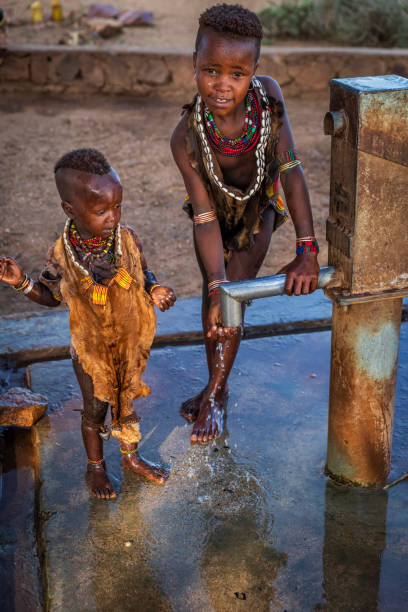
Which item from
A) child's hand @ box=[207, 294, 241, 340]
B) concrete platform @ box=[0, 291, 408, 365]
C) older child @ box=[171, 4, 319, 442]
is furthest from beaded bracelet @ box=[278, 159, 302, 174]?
concrete platform @ box=[0, 291, 408, 365]

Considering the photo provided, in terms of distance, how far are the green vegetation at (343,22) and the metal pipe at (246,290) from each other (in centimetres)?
804

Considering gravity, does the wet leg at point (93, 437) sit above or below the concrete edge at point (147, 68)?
below

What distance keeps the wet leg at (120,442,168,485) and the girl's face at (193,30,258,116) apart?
108 centimetres

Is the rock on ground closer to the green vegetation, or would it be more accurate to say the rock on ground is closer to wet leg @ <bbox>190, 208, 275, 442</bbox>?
wet leg @ <bbox>190, 208, 275, 442</bbox>

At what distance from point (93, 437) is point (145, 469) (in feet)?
0.65

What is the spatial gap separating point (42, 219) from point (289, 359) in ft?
9.31

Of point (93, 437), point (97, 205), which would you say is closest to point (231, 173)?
point (97, 205)

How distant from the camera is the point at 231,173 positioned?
91.0 inches

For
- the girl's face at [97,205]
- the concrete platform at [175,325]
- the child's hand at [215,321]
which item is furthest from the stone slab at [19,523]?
the girl's face at [97,205]

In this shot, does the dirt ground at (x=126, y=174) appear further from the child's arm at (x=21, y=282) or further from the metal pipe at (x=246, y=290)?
the metal pipe at (x=246, y=290)

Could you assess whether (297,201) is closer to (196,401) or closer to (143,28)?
(196,401)

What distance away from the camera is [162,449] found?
231 cm

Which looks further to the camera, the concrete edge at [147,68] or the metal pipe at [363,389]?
the concrete edge at [147,68]

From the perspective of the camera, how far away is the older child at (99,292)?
5.91 ft
